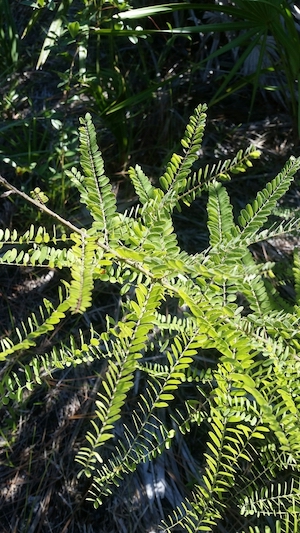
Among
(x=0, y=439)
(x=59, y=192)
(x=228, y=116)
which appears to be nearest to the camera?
(x=0, y=439)

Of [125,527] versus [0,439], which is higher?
[0,439]

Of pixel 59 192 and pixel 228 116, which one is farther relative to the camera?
pixel 228 116

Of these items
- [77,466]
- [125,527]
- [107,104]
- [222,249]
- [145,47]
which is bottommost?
[125,527]

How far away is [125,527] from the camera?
119cm

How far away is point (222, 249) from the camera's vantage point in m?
0.80

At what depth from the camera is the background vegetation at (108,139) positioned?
1229 millimetres

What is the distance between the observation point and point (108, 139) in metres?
1.53

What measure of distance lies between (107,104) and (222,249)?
71 cm

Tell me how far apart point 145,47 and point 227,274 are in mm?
1113

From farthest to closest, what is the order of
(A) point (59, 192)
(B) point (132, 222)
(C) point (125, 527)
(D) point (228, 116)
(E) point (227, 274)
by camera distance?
(D) point (228, 116), (A) point (59, 192), (C) point (125, 527), (B) point (132, 222), (E) point (227, 274)

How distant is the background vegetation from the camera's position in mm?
1229

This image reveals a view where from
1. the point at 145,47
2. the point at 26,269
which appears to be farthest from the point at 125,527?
the point at 145,47

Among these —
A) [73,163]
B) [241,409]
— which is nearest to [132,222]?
[241,409]

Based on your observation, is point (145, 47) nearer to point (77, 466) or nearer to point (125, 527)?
point (77, 466)
